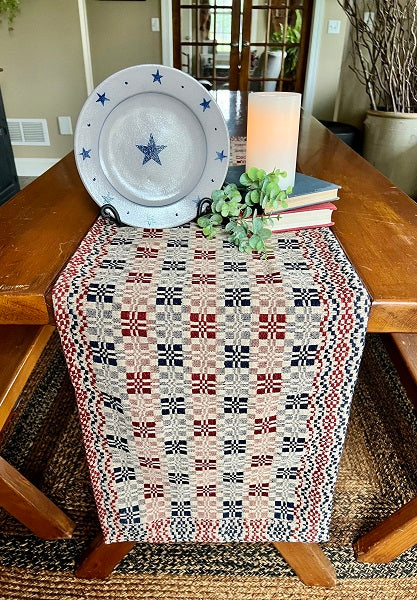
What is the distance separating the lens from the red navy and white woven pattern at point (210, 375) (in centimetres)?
66

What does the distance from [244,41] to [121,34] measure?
1.05m

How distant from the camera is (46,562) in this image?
3.35ft

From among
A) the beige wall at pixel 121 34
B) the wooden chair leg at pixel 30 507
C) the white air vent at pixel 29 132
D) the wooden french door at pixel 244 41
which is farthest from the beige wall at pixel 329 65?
the wooden chair leg at pixel 30 507

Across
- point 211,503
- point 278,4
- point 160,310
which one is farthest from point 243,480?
point 278,4

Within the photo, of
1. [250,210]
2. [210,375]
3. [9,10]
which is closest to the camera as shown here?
[210,375]

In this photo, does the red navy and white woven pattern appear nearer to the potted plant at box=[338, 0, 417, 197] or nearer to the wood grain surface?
the wood grain surface

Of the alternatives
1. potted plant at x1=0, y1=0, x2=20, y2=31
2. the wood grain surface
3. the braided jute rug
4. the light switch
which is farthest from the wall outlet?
the braided jute rug

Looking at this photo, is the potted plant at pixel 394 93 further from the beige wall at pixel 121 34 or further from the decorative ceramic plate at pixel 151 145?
the decorative ceramic plate at pixel 151 145

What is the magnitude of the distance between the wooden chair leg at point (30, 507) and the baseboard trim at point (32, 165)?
10.5ft

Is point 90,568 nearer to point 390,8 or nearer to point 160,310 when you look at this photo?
point 160,310

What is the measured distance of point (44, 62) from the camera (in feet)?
10.9

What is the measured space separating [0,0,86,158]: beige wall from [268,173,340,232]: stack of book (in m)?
2.98

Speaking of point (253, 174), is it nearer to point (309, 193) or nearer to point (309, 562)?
point (309, 193)

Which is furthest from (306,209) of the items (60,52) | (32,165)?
(32,165)
